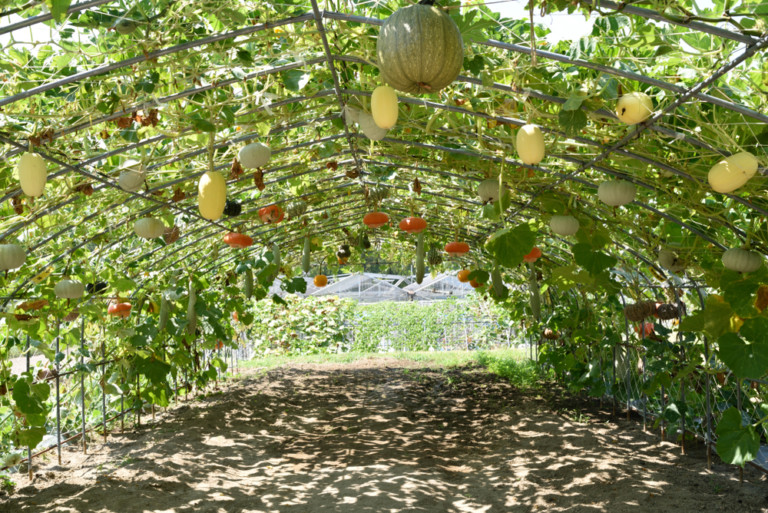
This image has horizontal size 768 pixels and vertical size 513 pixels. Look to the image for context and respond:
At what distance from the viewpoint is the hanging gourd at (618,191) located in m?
3.46

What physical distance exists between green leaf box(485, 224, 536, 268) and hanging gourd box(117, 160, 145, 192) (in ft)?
6.97

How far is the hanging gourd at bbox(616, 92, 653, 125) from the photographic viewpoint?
2492 mm

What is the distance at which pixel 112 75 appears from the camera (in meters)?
2.93

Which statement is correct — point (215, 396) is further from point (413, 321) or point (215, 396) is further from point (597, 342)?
point (413, 321)

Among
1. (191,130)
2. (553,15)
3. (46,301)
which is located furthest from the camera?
(46,301)

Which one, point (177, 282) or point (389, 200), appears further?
point (389, 200)

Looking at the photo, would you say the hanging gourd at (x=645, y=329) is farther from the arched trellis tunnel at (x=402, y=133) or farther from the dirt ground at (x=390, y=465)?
the dirt ground at (x=390, y=465)

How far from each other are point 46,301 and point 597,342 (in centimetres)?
559

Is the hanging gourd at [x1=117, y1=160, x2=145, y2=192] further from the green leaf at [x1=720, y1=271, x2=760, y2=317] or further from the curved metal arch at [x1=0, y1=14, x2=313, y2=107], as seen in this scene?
the green leaf at [x1=720, y1=271, x2=760, y2=317]

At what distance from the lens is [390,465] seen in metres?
5.29

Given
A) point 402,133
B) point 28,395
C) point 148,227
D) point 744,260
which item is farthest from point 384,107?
point 28,395

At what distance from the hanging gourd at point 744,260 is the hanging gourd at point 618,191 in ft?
2.05

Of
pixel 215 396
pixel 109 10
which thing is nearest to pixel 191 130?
pixel 109 10

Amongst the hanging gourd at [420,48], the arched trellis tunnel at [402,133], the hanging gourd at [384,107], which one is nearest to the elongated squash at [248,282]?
the arched trellis tunnel at [402,133]
